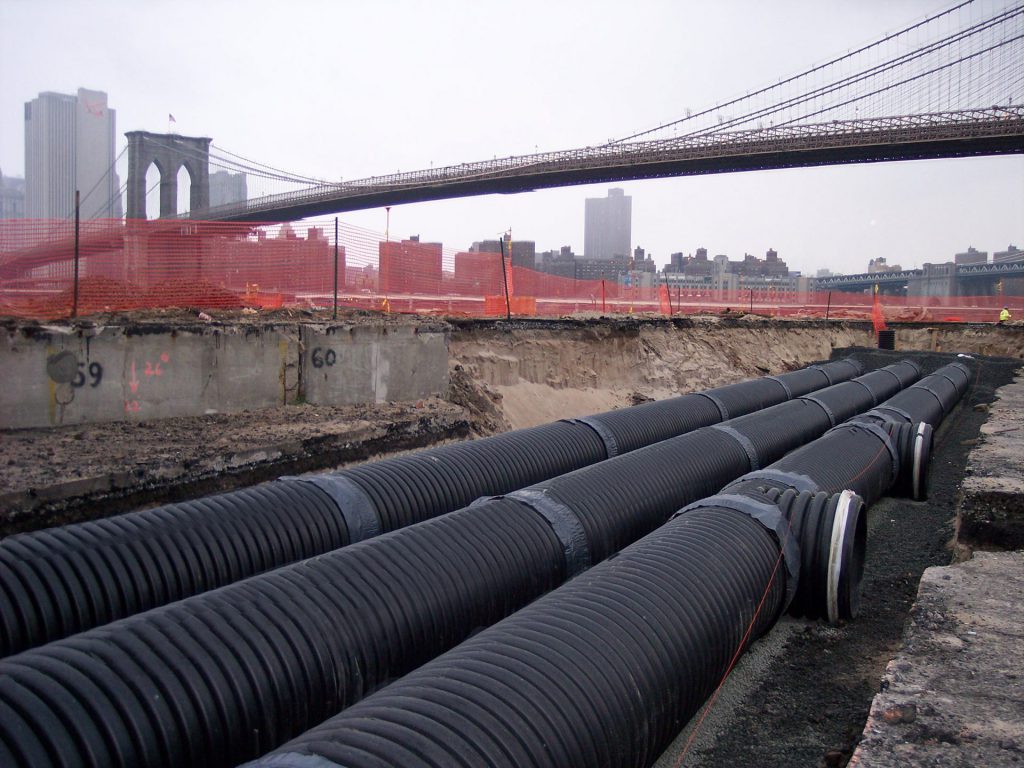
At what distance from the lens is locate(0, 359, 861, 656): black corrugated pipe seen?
356 cm

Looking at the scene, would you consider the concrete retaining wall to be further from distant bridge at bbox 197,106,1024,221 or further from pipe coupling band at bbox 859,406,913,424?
distant bridge at bbox 197,106,1024,221

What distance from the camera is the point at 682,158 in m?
36.3

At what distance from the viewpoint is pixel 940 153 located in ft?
101

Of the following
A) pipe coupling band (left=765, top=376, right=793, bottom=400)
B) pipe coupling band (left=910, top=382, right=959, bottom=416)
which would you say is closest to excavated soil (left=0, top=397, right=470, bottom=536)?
pipe coupling band (left=765, top=376, right=793, bottom=400)

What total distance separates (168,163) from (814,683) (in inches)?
2605

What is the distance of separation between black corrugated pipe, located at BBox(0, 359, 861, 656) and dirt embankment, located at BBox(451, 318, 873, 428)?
19.4ft

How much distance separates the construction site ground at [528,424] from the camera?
12.8 ft

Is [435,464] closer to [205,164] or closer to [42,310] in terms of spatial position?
[42,310]

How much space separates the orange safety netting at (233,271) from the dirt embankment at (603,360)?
5.99ft

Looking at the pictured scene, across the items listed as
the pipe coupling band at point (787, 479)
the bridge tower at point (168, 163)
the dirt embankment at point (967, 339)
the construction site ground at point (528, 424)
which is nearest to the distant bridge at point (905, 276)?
the dirt embankment at point (967, 339)

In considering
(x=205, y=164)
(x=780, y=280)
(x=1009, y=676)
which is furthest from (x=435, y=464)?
(x=780, y=280)

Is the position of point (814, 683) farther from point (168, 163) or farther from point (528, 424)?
point (168, 163)

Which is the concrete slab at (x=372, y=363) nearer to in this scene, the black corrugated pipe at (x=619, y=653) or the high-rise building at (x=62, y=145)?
the black corrugated pipe at (x=619, y=653)

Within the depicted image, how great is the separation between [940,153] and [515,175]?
20.5 metres
